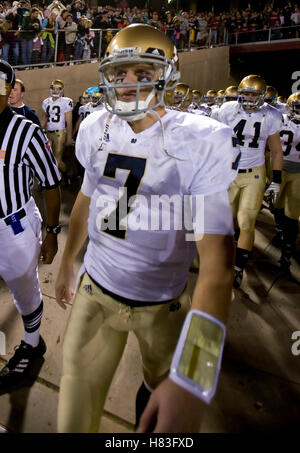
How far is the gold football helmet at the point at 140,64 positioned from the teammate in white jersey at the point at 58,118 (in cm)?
517

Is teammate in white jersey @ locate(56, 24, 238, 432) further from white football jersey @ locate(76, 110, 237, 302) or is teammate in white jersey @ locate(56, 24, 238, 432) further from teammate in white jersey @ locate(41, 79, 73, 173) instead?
teammate in white jersey @ locate(41, 79, 73, 173)

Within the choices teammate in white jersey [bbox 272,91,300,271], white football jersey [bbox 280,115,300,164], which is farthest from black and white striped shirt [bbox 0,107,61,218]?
white football jersey [bbox 280,115,300,164]

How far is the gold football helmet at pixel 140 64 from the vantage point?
124cm

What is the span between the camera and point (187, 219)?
1.26 meters

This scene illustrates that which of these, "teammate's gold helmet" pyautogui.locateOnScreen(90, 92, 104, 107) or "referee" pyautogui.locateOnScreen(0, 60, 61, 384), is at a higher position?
"teammate's gold helmet" pyautogui.locateOnScreen(90, 92, 104, 107)

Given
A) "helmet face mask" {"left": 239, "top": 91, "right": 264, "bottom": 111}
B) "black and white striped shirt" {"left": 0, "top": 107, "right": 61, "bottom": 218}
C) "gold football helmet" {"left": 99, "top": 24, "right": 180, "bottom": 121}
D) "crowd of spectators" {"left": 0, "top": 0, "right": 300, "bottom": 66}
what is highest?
"crowd of spectators" {"left": 0, "top": 0, "right": 300, "bottom": 66}

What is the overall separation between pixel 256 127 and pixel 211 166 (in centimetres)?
271

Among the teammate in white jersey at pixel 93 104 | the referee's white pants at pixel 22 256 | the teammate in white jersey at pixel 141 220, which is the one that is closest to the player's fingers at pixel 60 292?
the teammate in white jersey at pixel 141 220

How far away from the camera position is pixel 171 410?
812mm

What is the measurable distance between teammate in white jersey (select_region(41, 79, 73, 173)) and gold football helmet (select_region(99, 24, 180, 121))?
5.17 meters

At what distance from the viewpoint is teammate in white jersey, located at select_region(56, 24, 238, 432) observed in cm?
116

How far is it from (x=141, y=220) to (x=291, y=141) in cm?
347

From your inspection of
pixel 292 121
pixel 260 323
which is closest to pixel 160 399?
pixel 260 323
